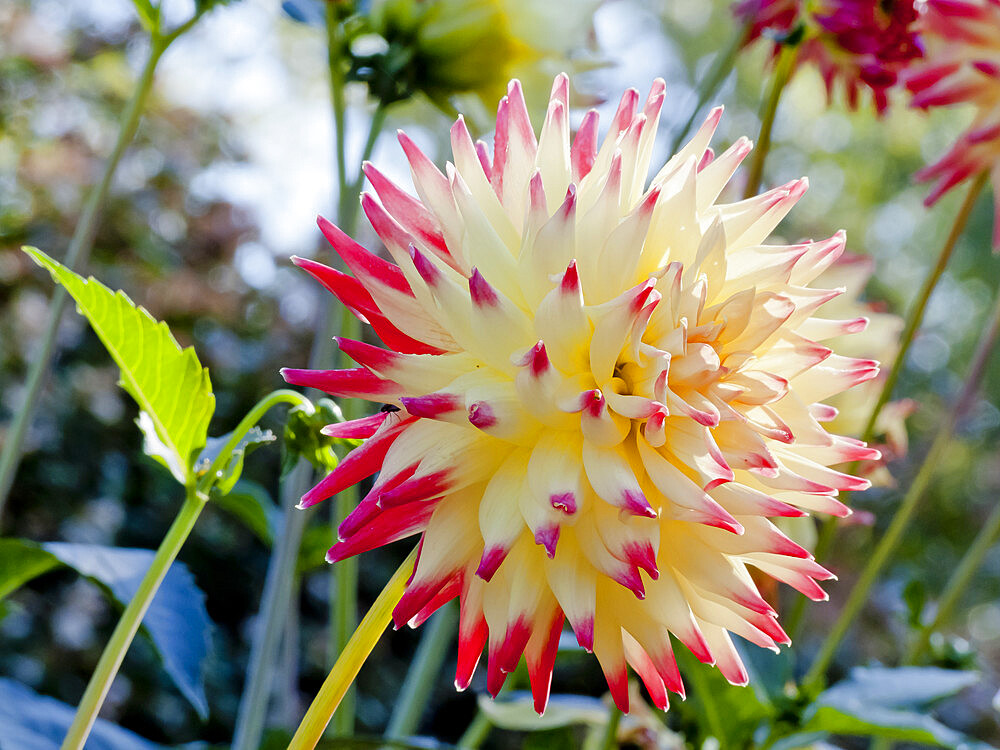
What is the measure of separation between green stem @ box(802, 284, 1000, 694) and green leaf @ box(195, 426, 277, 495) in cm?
40

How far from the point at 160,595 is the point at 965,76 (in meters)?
0.65

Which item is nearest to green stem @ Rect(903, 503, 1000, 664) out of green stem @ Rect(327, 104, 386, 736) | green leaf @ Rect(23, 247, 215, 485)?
green stem @ Rect(327, 104, 386, 736)

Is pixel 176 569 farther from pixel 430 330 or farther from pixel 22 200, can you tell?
pixel 22 200

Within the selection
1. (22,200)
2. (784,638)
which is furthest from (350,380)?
(22,200)

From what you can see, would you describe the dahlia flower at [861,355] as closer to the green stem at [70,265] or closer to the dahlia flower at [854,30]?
the dahlia flower at [854,30]

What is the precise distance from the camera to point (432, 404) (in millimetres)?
275

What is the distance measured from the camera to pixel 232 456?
37cm

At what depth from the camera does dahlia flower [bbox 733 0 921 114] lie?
56cm

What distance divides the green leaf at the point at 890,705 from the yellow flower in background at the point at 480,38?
436 millimetres

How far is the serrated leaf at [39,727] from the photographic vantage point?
0.45 m

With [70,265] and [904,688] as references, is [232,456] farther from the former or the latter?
[904,688]

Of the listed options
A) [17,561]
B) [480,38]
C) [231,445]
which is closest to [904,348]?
[480,38]

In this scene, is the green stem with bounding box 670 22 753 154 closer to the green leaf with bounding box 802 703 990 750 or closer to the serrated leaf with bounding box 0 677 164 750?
the green leaf with bounding box 802 703 990 750

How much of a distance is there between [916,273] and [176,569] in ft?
19.8
